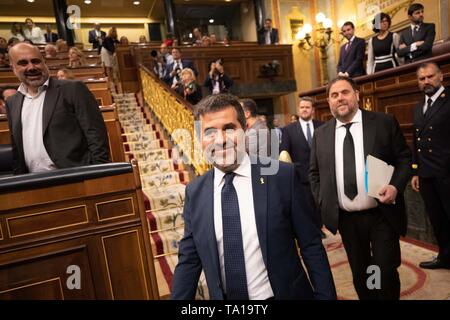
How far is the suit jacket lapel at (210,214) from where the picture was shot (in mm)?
1075

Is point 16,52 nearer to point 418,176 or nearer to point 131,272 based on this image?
point 131,272

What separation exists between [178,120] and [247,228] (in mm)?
3598

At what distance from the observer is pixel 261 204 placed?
3.50 feet

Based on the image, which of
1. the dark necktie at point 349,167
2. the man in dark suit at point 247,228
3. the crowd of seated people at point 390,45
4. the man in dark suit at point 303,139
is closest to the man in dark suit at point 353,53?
the crowd of seated people at point 390,45

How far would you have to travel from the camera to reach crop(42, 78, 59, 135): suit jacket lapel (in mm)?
1925

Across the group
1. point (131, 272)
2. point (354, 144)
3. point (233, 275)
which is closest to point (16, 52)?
point (131, 272)

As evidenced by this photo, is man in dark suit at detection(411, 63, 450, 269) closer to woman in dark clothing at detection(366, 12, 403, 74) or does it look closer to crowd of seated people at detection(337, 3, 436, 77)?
crowd of seated people at detection(337, 3, 436, 77)

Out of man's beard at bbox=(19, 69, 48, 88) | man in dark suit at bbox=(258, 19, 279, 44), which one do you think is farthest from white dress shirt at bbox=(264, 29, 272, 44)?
man's beard at bbox=(19, 69, 48, 88)

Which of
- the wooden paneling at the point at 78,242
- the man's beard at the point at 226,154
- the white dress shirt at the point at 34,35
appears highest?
the white dress shirt at the point at 34,35

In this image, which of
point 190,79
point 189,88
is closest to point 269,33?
point 190,79

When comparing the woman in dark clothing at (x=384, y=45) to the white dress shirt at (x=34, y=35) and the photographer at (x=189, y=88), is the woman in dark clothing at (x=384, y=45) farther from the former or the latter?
the white dress shirt at (x=34, y=35)

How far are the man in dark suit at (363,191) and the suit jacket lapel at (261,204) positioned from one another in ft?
2.91

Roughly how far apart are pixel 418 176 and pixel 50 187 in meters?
2.69

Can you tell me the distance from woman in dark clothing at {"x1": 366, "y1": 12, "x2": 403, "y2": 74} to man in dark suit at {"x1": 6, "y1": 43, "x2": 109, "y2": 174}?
138 inches
